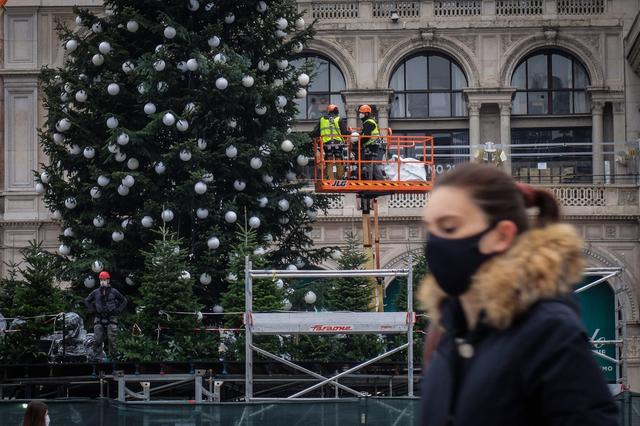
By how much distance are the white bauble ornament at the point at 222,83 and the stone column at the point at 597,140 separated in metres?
24.1

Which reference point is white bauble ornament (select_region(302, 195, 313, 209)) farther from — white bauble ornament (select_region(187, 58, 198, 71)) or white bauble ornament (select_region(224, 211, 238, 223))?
white bauble ornament (select_region(187, 58, 198, 71))

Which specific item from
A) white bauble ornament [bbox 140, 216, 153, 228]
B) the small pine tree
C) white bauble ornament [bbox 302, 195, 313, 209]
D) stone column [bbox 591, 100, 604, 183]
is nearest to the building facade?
stone column [bbox 591, 100, 604, 183]

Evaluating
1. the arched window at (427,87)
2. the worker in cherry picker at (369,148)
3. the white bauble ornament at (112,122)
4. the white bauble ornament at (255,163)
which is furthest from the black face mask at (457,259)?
the arched window at (427,87)

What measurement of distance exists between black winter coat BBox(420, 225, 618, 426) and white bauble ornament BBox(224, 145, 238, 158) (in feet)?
69.4

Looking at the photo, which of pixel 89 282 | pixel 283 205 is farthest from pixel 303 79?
pixel 89 282

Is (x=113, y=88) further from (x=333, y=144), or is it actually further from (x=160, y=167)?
(x=333, y=144)

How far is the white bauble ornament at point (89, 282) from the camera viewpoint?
25594mm

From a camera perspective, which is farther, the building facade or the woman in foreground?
the building facade

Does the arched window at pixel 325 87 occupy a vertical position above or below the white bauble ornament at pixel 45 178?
above

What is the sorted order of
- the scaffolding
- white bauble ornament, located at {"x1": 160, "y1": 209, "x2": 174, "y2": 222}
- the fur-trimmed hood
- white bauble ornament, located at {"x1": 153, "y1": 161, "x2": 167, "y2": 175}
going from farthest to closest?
white bauble ornament, located at {"x1": 153, "y1": 161, "x2": 167, "y2": 175} → white bauble ornament, located at {"x1": 160, "y1": 209, "x2": 174, "y2": 222} → the scaffolding → the fur-trimmed hood

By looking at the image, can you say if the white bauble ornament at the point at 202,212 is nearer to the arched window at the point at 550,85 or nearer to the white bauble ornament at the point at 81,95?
the white bauble ornament at the point at 81,95

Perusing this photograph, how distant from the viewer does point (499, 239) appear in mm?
3936

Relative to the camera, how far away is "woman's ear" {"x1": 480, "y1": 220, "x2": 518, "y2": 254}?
3924mm

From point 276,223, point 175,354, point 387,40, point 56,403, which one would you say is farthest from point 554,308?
point 387,40
